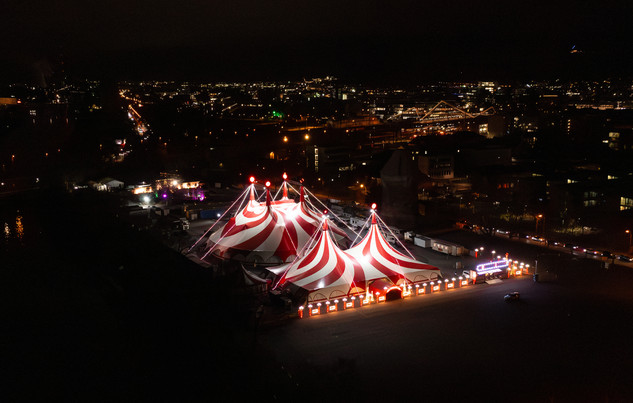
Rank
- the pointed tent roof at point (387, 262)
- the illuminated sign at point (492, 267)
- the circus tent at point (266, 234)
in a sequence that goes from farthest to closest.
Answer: the circus tent at point (266, 234)
the illuminated sign at point (492, 267)
the pointed tent roof at point (387, 262)

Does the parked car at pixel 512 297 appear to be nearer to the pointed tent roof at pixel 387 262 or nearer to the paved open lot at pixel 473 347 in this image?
the paved open lot at pixel 473 347

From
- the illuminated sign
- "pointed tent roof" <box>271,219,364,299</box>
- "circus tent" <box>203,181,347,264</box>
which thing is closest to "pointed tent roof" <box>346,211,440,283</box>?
"pointed tent roof" <box>271,219,364,299</box>

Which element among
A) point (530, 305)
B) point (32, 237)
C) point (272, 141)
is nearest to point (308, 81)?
point (272, 141)

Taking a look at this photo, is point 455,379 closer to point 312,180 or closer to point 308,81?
point 312,180

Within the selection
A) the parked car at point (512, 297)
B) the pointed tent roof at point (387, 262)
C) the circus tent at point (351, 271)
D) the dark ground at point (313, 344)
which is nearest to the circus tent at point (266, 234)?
the circus tent at point (351, 271)

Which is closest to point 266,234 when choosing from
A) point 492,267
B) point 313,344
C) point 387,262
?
point 387,262
